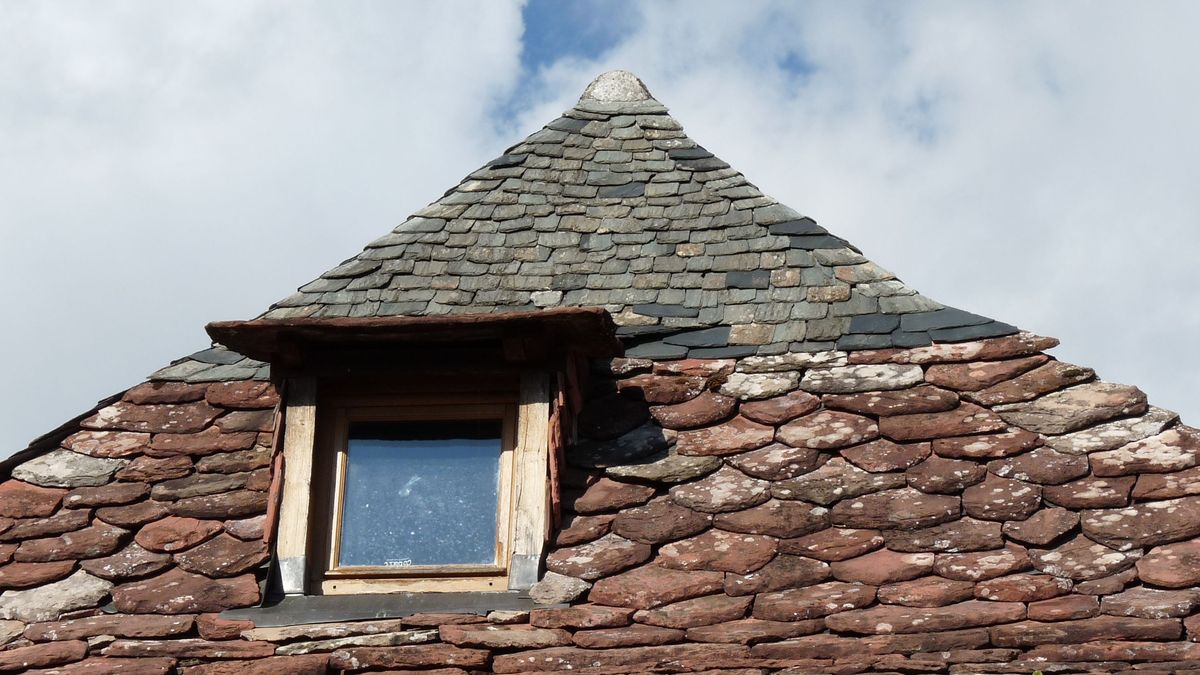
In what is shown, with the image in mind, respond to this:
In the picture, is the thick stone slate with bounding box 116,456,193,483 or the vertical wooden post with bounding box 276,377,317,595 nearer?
the vertical wooden post with bounding box 276,377,317,595

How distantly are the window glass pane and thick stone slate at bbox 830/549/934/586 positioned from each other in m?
1.29

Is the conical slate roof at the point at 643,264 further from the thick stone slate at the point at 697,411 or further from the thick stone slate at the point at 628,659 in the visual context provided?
the thick stone slate at the point at 628,659

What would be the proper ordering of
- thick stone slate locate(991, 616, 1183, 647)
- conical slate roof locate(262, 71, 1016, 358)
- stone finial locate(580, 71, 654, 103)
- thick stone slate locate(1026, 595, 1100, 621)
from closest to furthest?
thick stone slate locate(991, 616, 1183, 647) < thick stone slate locate(1026, 595, 1100, 621) < conical slate roof locate(262, 71, 1016, 358) < stone finial locate(580, 71, 654, 103)

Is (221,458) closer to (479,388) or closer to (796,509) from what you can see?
(479,388)

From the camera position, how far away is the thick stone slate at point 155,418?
24.6ft

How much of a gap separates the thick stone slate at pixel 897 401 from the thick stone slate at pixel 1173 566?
42.1 inches

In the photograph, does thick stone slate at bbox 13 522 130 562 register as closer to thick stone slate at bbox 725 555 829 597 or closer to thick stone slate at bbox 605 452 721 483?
thick stone slate at bbox 605 452 721 483

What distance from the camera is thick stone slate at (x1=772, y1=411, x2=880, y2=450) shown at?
697cm

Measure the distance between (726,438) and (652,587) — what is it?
877 millimetres

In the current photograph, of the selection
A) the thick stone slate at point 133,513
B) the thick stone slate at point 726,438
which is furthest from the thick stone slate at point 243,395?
the thick stone slate at point 726,438

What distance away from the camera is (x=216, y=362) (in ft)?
25.8

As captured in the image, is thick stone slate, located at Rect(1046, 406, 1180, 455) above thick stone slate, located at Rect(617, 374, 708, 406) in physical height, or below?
below

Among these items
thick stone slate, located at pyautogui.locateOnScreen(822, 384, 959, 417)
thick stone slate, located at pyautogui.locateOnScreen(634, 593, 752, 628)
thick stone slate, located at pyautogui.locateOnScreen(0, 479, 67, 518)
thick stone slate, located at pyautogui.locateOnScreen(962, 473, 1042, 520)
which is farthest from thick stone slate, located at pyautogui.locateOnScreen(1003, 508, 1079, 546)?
thick stone slate, located at pyautogui.locateOnScreen(0, 479, 67, 518)

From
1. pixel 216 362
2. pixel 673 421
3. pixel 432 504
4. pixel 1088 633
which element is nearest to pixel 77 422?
pixel 216 362
